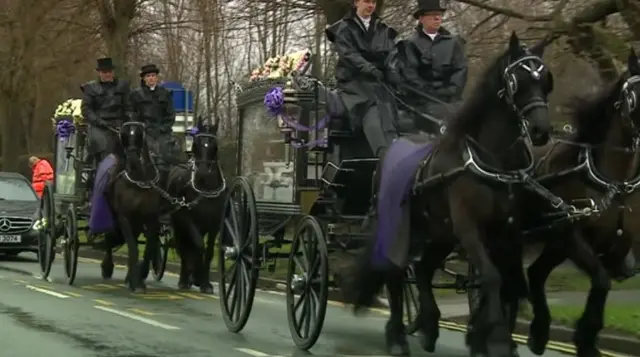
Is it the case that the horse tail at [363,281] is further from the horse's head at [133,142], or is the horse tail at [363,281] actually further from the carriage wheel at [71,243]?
the carriage wheel at [71,243]

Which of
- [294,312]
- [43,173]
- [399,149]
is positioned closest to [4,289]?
[294,312]

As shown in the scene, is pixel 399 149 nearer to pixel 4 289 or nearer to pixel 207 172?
pixel 207 172

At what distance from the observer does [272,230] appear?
40.3ft

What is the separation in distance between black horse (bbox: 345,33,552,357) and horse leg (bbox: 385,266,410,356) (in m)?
0.28

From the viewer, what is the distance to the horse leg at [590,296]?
8.95 meters

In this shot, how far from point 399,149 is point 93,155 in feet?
29.4

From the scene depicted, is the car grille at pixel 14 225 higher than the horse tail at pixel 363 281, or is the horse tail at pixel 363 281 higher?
the car grille at pixel 14 225

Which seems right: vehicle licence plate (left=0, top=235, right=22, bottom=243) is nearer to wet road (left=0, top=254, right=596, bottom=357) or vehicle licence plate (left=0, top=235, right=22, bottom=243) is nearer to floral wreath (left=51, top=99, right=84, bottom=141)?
floral wreath (left=51, top=99, right=84, bottom=141)

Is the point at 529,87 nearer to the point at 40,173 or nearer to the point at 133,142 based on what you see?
the point at 133,142

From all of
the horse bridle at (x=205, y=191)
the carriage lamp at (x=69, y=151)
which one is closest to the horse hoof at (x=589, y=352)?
the horse bridle at (x=205, y=191)

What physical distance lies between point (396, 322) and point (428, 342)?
1.73ft

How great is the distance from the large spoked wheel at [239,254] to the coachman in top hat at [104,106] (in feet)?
18.2

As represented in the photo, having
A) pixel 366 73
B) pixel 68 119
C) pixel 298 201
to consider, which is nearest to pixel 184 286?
pixel 68 119

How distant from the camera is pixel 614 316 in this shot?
Result: 39.1ft
